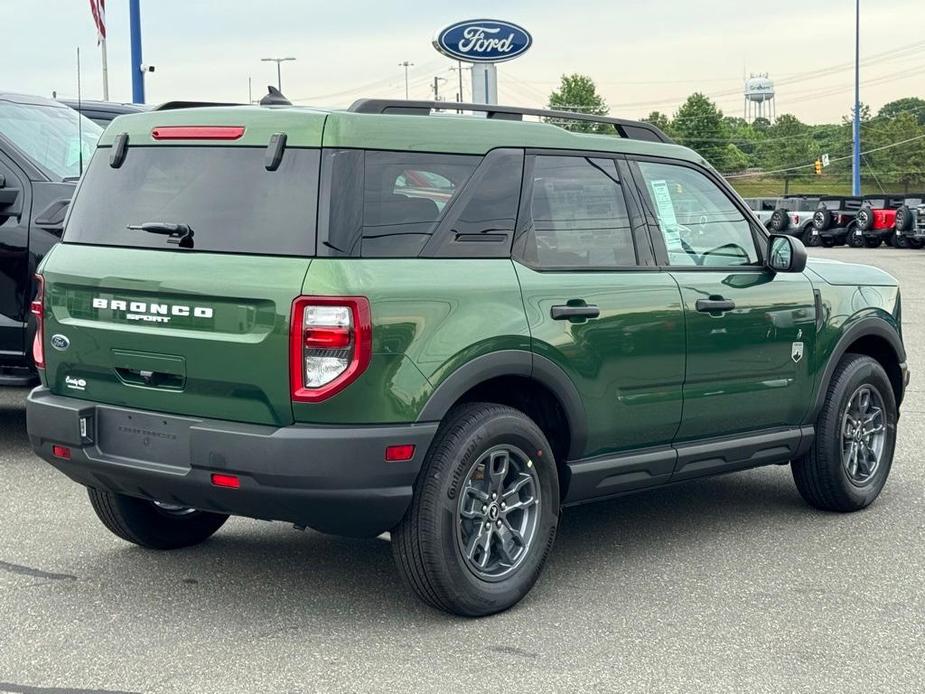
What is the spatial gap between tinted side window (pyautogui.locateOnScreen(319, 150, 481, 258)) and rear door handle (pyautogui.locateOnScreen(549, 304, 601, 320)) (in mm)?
596

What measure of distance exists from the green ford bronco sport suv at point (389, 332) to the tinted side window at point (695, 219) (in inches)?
0.8

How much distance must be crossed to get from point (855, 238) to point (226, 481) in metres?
40.6

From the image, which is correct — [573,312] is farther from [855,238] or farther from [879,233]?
[855,238]

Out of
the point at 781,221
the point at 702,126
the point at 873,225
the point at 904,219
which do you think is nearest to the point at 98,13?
the point at 781,221

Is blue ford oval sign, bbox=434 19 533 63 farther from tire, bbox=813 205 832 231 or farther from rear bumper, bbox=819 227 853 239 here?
rear bumper, bbox=819 227 853 239

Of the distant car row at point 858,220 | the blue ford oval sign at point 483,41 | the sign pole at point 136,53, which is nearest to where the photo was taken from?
the sign pole at point 136,53

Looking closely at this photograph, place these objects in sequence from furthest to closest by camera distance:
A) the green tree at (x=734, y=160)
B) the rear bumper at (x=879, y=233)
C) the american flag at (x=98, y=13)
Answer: the green tree at (x=734, y=160) → the rear bumper at (x=879, y=233) → the american flag at (x=98, y=13)

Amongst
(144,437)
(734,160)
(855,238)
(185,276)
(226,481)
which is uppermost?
(734,160)

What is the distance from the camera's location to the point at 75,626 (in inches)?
194

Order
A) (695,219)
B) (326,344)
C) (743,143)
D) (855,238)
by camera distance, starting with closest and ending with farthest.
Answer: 1. (326,344)
2. (695,219)
3. (855,238)
4. (743,143)

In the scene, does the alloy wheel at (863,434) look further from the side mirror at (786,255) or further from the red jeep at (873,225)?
the red jeep at (873,225)

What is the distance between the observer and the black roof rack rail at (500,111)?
501 centimetres

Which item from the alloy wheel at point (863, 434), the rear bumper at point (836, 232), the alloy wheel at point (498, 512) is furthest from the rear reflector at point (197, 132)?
the rear bumper at point (836, 232)

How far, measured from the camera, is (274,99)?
217 inches
